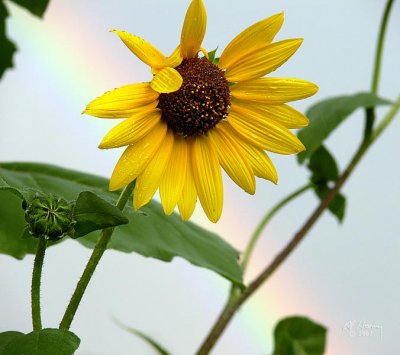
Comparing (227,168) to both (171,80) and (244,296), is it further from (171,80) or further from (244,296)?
(244,296)

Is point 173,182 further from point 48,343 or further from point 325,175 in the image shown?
point 325,175

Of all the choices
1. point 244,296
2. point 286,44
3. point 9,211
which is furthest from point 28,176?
point 286,44

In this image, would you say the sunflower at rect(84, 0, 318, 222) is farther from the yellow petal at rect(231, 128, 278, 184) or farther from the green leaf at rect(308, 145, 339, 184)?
the green leaf at rect(308, 145, 339, 184)

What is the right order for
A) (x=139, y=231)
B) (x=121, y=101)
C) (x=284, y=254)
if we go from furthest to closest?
(x=284, y=254) < (x=139, y=231) < (x=121, y=101)

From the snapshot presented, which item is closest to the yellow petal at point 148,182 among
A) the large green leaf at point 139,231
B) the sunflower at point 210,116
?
the sunflower at point 210,116

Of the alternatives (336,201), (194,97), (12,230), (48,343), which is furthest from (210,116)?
(336,201)

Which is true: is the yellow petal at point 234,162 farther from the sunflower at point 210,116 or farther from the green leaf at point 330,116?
the green leaf at point 330,116

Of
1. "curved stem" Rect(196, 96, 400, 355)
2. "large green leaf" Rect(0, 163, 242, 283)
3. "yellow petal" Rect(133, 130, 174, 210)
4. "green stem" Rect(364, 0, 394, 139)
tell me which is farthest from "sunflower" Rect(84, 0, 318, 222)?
"green stem" Rect(364, 0, 394, 139)
